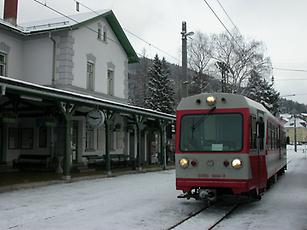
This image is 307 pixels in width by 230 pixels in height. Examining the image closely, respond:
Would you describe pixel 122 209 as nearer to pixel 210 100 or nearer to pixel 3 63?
pixel 210 100

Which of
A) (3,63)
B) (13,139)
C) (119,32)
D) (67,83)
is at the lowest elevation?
(13,139)

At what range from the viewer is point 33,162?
69.9 feet

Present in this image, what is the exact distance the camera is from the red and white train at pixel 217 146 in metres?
10.1

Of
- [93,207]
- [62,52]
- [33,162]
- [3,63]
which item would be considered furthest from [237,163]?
[3,63]

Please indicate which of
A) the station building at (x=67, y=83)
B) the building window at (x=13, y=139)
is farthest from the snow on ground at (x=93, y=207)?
the building window at (x=13, y=139)

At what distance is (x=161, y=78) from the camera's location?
171 ft

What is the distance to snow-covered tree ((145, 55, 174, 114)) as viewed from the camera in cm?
5106

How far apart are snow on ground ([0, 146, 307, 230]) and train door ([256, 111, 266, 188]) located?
67cm

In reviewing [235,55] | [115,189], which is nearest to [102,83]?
[115,189]

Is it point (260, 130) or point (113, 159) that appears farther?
point (113, 159)

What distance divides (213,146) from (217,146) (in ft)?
0.34

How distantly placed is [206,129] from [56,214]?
3977 mm

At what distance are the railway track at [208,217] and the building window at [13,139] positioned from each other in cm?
1302

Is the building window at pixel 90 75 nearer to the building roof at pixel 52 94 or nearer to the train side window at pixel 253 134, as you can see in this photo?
the building roof at pixel 52 94
